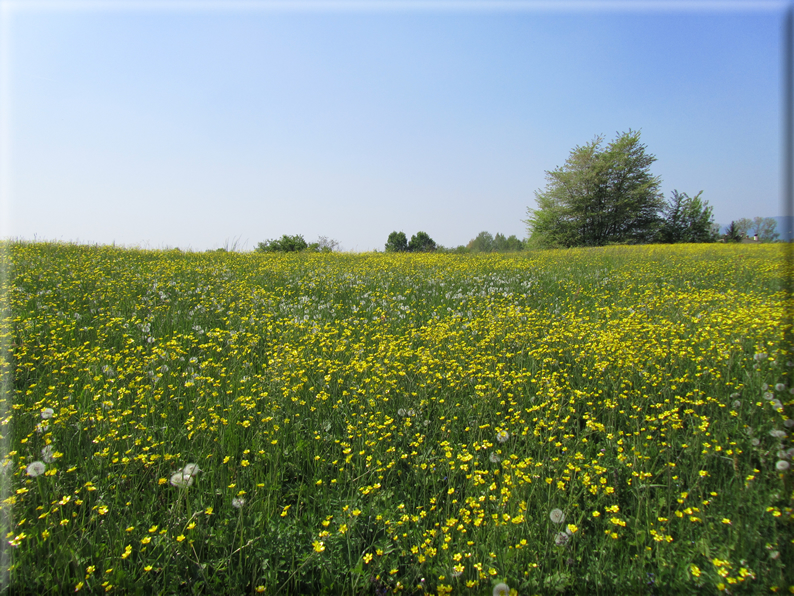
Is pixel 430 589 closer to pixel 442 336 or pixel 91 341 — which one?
pixel 442 336

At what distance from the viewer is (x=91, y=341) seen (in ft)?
16.1

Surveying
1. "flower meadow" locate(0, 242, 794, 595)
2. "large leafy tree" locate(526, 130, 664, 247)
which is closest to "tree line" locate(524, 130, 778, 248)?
"large leafy tree" locate(526, 130, 664, 247)

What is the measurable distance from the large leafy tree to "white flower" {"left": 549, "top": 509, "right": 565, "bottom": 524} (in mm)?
48456

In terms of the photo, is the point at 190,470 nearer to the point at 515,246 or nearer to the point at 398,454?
the point at 398,454

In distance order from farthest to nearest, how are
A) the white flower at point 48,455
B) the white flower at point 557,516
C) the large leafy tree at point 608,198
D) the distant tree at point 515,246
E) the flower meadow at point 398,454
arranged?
the large leafy tree at point 608,198 → the distant tree at point 515,246 → the white flower at point 48,455 → the white flower at point 557,516 → the flower meadow at point 398,454

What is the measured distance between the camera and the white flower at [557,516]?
88.6 inches

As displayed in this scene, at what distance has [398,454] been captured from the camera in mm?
2955

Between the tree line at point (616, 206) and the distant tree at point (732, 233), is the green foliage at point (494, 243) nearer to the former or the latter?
the tree line at point (616, 206)

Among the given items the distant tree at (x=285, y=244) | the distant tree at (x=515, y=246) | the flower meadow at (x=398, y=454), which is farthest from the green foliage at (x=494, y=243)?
the flower meadow at (x=398, y=454)

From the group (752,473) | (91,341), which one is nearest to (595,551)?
(752,473)

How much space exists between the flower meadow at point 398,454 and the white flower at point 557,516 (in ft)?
0.04

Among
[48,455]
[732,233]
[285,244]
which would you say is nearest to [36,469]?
[48,455]

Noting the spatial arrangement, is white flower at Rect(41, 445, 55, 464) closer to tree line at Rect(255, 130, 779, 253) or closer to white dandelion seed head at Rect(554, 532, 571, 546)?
white dandelion seed head at Rect(554, 532, 571, 546)

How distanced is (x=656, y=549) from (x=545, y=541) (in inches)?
21.7
